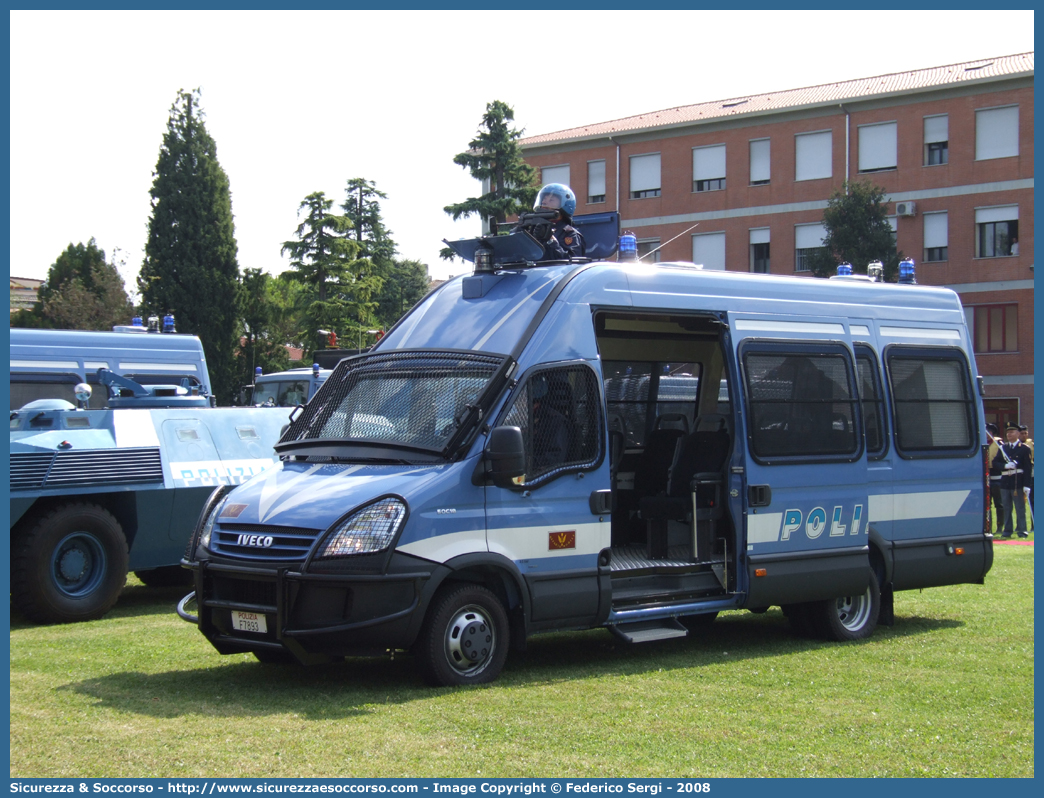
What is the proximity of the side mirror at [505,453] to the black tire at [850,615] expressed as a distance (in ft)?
12.1

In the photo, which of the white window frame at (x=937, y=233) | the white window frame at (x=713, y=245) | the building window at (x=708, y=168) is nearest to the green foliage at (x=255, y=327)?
the white window frame at (x=713, y=245)

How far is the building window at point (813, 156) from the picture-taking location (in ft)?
152

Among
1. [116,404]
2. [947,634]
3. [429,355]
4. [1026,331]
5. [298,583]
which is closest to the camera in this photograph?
[298,583]

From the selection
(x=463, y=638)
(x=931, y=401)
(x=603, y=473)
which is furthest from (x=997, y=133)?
(x=463, y=638)

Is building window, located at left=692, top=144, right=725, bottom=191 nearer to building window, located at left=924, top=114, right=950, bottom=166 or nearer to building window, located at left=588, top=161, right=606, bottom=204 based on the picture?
building window, located at left=588, top=161, right=606, bottom=204

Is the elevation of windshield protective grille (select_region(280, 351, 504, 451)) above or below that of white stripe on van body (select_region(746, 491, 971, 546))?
above

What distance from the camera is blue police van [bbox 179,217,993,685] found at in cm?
775

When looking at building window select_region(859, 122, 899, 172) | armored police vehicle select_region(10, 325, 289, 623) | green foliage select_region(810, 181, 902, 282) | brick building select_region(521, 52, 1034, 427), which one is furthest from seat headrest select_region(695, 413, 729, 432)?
building window select_region(859, 122, 899, 172)

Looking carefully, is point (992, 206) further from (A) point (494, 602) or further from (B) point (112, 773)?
(B) point (112, 773)

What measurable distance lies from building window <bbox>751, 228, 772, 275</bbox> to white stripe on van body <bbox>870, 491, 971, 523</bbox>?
37.1 metres

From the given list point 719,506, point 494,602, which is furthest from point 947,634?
point 494,602

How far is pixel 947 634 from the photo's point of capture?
10.7 meters

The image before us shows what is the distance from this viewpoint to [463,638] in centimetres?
796

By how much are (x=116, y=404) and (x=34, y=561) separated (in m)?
2.64
